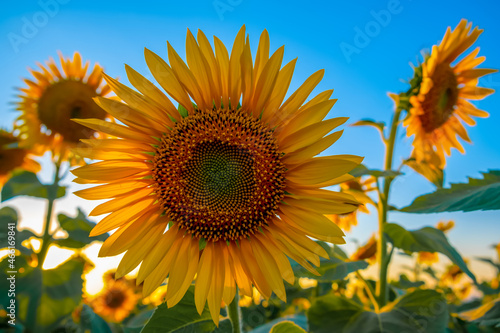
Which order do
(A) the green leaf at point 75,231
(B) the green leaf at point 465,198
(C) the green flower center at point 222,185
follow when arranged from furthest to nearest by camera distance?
(A) the green leaf at point 75,231 → (C) the green flower center at point 222,185 → (B) the green leaf at point 465,198

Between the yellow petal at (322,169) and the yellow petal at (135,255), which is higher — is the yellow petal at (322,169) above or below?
above

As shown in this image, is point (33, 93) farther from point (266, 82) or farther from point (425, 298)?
point (425, 298)

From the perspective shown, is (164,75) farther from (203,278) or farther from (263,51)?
(203,278)

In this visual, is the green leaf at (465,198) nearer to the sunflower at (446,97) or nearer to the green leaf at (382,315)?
the green leaf at (382,315)

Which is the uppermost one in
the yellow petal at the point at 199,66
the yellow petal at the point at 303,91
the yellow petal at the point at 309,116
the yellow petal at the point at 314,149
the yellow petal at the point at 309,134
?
the yellow petal at the point at 199,66

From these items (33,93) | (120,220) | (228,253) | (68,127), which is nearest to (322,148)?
(228,253)

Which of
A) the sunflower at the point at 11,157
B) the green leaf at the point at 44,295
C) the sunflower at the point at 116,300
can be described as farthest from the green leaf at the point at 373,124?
the sunflower at the point at 116,300

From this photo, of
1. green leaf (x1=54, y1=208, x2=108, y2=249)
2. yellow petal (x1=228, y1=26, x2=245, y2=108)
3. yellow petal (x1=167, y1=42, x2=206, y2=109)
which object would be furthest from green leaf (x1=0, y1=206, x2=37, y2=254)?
yellow petal (x1=228, y1=26, x2=245, y2=108)
